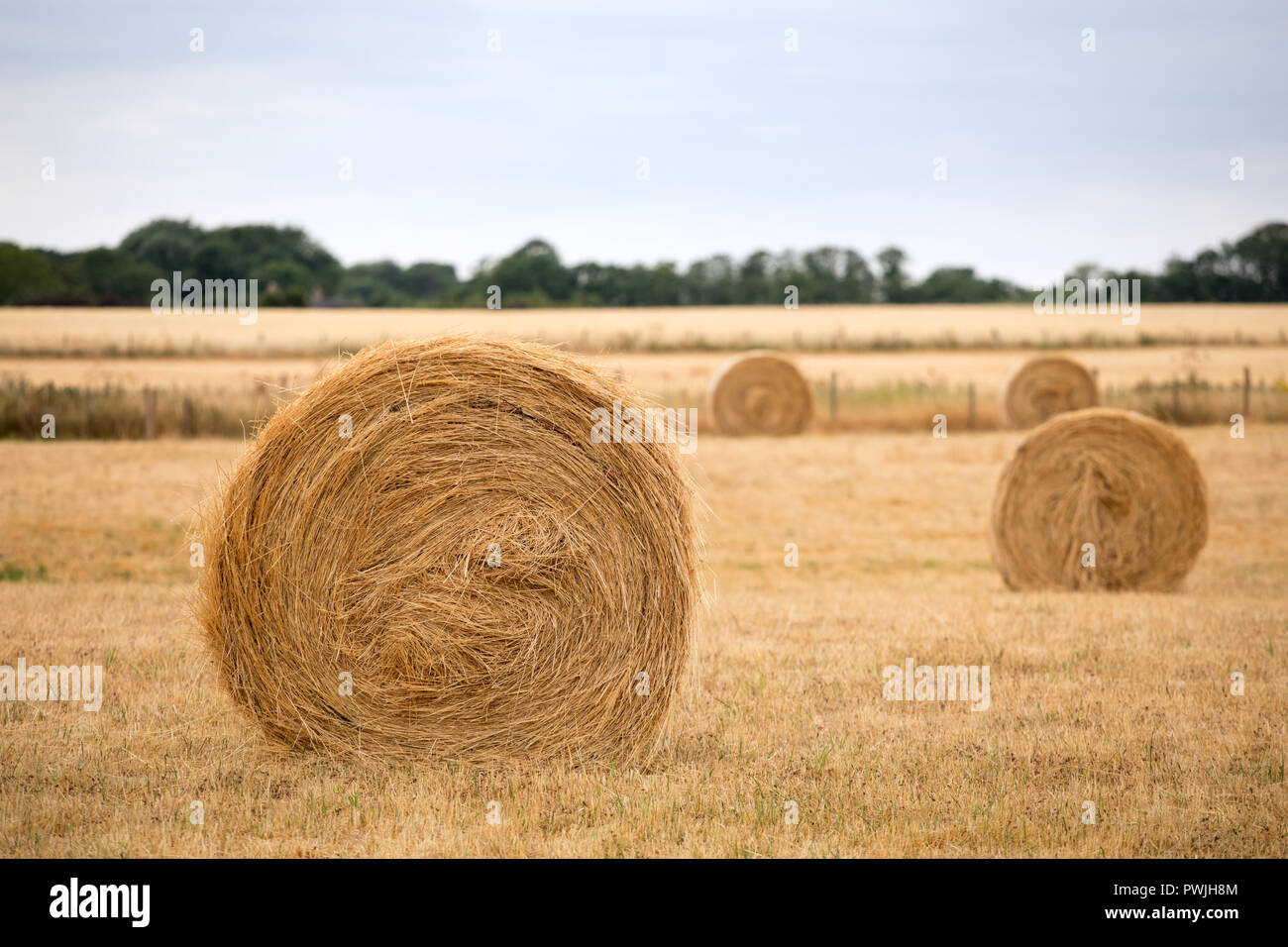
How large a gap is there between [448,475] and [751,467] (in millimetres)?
16176

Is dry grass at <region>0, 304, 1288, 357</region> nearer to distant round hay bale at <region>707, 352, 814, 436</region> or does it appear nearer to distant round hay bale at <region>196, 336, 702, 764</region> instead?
distant round hay bale at <region>707, 352, 814, 436</region>

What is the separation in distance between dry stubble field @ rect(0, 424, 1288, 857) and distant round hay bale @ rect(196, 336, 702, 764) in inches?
13.3

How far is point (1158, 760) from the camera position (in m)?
6.79

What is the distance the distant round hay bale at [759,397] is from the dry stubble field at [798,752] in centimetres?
1376

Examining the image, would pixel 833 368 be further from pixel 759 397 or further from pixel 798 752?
pixel 798 752

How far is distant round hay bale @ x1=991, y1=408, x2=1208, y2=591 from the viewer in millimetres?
12797

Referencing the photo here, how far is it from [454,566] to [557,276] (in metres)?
56.1

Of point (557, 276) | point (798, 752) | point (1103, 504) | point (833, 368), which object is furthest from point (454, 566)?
point (557, 276)

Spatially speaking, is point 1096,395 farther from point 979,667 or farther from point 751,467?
point 979,667

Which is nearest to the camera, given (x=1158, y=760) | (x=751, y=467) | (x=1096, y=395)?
(x=1158, y=760)

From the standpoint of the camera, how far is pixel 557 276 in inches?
2441

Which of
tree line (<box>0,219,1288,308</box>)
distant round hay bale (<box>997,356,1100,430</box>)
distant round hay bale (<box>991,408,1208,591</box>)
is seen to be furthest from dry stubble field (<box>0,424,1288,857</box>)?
tree line (<box>0,219,1288,308</box>)

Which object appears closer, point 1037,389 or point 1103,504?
point 1103,504
